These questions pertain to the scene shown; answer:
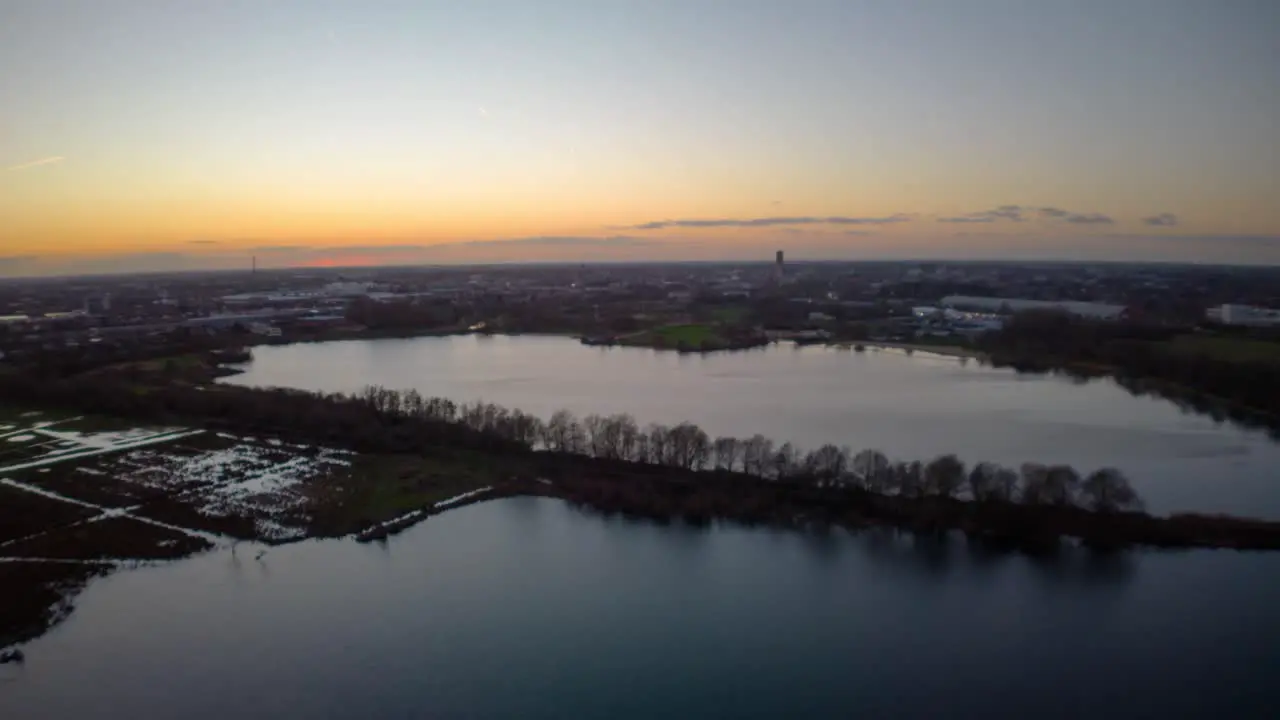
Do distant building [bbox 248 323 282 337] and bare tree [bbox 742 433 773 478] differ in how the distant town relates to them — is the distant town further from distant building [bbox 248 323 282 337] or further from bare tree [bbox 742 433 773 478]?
bare tree [bbox 742 433 773 478]

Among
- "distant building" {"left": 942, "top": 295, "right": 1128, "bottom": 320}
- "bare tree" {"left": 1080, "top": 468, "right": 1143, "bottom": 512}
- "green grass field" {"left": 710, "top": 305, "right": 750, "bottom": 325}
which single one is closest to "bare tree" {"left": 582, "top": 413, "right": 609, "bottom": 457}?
"bare tree" {"left": 1080, "top": 468, "right": 1143, "bottom": 512}

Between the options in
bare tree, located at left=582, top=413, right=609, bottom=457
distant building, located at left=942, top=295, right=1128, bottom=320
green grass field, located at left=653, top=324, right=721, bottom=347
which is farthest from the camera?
distant building, located at left=942, top=295, right=1128, bottom=320

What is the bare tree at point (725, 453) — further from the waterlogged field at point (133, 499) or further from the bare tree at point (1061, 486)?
the waterlogged field at point (133, 499)

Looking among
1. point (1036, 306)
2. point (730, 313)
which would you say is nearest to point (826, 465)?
point (730, 313)

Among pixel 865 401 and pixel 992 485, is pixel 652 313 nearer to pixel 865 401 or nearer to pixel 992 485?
pixel 865 401

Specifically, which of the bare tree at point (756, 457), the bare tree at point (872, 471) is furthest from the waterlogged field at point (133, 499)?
the bare tree at point (872, 471)

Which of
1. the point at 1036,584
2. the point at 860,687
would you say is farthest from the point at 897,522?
the point at 860,687

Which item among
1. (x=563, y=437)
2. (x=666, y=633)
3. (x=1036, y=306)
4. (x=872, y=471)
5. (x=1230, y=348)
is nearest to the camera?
(x=666, y=633)
